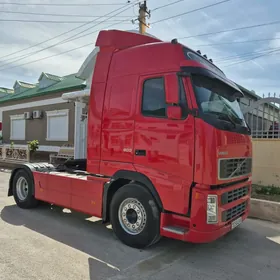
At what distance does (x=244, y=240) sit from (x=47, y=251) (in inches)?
133

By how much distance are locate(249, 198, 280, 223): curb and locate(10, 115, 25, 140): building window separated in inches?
663

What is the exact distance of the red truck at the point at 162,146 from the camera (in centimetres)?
404

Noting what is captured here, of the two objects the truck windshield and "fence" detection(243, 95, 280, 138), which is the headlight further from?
"fence" detection(243, 95, 280, 138)

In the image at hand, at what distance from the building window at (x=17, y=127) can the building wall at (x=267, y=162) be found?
1590cm

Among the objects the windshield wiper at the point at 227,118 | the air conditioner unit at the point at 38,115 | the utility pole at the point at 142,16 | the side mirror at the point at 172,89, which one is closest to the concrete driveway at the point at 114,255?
the windshield wiper at the point at 227,118

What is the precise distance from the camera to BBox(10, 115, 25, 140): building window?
786 inches

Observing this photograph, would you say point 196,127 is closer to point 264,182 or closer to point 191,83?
point 191,83

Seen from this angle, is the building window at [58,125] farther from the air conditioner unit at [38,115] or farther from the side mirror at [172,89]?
the side mirror at [172,89]

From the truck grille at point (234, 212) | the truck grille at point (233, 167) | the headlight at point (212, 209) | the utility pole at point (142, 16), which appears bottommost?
the truck grille at point (234, 212)

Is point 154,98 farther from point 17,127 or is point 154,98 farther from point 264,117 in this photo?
point 17,127

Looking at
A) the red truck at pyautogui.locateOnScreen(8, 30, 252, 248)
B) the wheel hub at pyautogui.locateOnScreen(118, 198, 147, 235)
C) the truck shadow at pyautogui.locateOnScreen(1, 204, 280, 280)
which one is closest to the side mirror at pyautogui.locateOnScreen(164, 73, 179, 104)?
the red truck at pyautogui.locateOnScreen(8, 30, 252, 248)

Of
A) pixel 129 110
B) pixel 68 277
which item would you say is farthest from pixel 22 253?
pixel 129 110

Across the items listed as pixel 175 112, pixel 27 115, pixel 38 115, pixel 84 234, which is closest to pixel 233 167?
pixel 175 112

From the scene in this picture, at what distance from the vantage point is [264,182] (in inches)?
343
